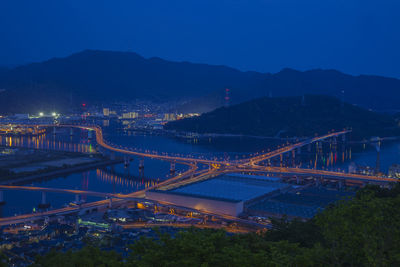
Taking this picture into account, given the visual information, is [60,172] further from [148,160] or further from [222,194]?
[222,194]

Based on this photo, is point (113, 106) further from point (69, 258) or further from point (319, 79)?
point (69, 258)

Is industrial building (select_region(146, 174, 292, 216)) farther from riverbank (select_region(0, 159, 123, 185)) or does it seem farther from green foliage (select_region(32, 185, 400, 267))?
green foliage (select_region(32, 185, 400, 267))

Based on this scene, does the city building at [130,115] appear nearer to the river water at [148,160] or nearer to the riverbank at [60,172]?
the river water at [148,160]

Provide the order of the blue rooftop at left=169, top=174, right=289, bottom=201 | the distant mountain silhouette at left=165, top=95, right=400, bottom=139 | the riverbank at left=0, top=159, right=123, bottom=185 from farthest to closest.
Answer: the distant mountain silhouette at left=165, top=95, right=400, bottom=139 → the riverbank at left=0, top=159, right=123, bottom=185 → the blue rooftop at left=169, top=174, right=289, bottom=201

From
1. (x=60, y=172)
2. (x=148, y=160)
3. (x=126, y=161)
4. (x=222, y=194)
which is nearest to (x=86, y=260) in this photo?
(x=222, y=194)

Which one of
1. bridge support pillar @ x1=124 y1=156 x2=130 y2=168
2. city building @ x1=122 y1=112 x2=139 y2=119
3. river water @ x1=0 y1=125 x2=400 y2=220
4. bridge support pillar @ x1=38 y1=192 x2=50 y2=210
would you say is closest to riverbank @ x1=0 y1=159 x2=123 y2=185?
river water @ x1=0 y1=125 x2=400 y2=220

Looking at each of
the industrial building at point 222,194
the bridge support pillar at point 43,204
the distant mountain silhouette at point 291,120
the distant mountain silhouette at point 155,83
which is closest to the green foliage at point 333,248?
the industrial building at point 222,194

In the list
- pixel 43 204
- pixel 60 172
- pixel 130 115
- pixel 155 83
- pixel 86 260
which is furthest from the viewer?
pixel 155 83
